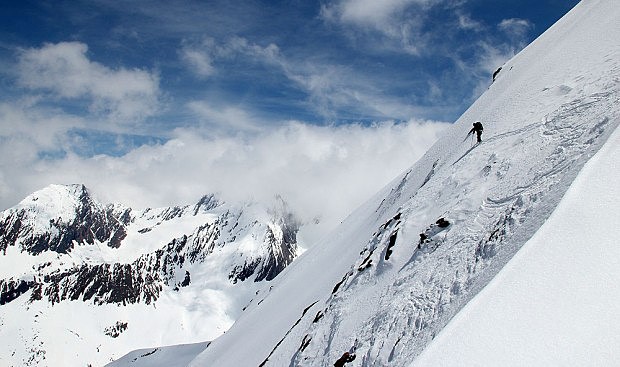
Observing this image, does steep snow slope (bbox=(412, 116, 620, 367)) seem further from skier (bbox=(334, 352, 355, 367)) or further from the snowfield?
skier (bbox=(334, 352, 355, 367))

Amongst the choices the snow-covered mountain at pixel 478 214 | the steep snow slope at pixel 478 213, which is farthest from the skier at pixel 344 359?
the steep snow slope at pixel 478 213

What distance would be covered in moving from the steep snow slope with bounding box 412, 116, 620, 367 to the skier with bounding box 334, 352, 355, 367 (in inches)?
224

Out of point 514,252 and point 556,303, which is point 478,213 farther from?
point 556,303

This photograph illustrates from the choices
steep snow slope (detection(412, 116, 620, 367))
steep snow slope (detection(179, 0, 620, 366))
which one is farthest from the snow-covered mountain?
steep snow slope (detection(412, 116, 620, 367))

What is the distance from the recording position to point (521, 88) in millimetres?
24047

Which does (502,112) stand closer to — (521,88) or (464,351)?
(521,88)

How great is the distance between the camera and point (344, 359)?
500 inches

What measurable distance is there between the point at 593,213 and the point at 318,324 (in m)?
13.6

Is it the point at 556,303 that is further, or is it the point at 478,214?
the point at 478,214

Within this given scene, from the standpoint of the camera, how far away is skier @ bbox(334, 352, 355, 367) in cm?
1230

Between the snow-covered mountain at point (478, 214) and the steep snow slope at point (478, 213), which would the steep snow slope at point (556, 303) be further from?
the steep snow slope at point (478, 213)

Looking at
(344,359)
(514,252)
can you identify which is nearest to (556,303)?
(514,252)

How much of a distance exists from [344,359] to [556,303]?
7599 millimetres

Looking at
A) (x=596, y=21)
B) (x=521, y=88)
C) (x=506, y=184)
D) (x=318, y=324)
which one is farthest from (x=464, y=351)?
(x=596, y=21)
